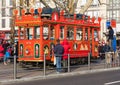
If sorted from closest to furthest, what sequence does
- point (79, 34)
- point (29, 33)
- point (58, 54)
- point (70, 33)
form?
point (58, 54) → point (29, 33) → point (70, 33) → point (79, 34)

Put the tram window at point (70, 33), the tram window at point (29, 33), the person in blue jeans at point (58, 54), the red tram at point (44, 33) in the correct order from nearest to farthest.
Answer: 1. the person in blue jeans at point (58, 54)
2. the red tram at point (44, 33)
3. the tram window at point (29, 33)
4. the tram window at point (70, 33)

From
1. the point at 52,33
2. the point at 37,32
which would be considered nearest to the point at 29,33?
the point at 37,32

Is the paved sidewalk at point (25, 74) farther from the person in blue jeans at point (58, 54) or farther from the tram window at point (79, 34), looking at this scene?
the tram window at point (79, 34)

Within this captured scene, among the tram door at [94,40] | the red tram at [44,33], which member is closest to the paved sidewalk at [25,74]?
the red tram at [44,33]

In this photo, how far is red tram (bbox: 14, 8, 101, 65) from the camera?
2397 centimetres

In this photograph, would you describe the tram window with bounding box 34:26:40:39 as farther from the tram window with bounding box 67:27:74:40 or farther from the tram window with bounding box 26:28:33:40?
the tram window with bounding box 67:27:74:40

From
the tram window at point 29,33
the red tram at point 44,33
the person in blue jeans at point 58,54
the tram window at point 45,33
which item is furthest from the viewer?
the tram window at point 29,33

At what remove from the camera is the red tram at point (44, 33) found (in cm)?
2397

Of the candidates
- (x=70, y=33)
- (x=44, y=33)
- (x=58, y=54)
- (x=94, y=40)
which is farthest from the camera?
(x=94, y=40)

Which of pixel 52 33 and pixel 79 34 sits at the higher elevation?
pixel 52 33

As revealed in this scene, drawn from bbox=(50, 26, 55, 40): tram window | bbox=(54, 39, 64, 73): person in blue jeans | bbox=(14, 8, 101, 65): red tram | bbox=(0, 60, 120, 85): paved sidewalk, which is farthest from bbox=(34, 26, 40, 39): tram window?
bbox=(54, 39, 64, 73): person in blue jeans

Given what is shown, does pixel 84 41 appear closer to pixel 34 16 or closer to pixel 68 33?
pixel 68 33

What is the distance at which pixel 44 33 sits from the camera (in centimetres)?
Result: 2433

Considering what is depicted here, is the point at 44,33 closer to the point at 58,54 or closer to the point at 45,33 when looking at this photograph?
the point at 45,33
